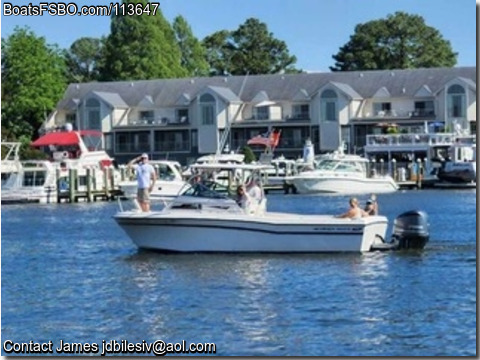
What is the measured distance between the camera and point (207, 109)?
115688mm

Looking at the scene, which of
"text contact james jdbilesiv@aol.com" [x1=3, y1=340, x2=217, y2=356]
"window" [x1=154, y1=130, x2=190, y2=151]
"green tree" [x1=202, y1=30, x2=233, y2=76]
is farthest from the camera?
"green tree" [x1=202, y1=30, x2=233, y2=76]

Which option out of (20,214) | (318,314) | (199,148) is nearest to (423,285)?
(318,314)

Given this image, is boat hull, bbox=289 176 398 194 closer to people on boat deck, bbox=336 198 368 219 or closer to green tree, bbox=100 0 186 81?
green tree, bbox=100 0 186 81

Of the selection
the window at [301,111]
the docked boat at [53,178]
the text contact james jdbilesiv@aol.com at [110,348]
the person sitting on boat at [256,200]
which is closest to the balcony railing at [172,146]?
the window at [301,111]

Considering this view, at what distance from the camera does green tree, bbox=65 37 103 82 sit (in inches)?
5763

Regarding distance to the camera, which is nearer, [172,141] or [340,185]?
[340,185]

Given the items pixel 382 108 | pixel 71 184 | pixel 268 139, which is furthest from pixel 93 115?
pixel 71 184

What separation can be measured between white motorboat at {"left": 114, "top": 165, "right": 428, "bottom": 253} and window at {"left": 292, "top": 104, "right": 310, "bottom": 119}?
262 ft

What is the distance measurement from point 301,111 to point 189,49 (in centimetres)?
2324

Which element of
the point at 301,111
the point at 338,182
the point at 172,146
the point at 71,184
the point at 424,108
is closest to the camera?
the point at 71,184

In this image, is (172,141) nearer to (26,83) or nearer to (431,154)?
(26,83)

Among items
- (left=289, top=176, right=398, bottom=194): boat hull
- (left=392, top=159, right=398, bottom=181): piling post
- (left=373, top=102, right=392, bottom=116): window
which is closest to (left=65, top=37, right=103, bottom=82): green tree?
(left=373, top=102, right=392, bottom=116): window

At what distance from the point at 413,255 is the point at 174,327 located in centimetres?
1182

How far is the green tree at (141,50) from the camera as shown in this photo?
121 m
